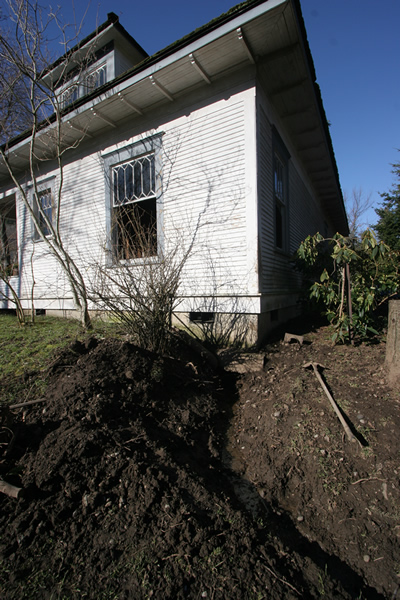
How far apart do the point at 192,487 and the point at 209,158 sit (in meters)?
4.91

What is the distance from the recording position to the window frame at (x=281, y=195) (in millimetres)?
6291

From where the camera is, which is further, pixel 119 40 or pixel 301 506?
pixel 119 40

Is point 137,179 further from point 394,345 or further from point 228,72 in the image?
point 394,345

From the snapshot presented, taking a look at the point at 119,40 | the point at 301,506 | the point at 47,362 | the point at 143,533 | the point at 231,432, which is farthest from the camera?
the point at 119,40

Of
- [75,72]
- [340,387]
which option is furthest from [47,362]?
[75,72]

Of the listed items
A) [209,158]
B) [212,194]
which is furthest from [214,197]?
[209,158]

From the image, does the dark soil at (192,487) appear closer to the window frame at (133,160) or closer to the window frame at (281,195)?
the window frame at (133,160)

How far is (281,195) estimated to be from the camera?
6.67 metres

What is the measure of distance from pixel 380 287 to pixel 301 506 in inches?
133

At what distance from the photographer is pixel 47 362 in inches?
147

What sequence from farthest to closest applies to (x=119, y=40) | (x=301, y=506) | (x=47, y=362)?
1. (x=119, y=40)
2. (x=47, y=362)
3. (x=301, y=506)

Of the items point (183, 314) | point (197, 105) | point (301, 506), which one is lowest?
point (301, 506)

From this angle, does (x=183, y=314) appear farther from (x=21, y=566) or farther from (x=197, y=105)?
(x=21, y=566)

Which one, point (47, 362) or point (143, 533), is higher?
point (47, 362)
